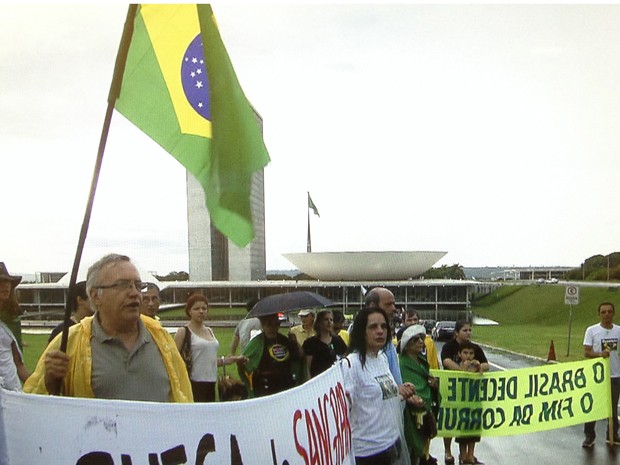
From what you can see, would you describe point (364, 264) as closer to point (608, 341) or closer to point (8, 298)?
point (608, 341)

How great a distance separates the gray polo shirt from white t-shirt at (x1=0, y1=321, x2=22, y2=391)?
1.90 metres

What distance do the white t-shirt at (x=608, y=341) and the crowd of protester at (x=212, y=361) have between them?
5.23ft

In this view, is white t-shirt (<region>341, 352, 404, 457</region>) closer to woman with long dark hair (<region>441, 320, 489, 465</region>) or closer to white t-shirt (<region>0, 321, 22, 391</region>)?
white t-shirt (<region>0, 321, 22, 391</region>)

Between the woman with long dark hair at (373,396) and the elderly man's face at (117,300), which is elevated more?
the elderly man's face at (117,300)

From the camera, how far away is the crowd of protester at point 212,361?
2592 mm

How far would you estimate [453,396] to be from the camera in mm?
6293

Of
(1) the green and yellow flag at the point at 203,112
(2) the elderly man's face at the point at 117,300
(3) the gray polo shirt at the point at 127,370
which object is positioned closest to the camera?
(3) the gray polo shirt at the point at 127,370

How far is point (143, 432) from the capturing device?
228 cm

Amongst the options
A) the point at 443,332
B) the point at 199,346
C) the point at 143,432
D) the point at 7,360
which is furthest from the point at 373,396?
the point at 443,332

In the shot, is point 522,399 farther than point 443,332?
No

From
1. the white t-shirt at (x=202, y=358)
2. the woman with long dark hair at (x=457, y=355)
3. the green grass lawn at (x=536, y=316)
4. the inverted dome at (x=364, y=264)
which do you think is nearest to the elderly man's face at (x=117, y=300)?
the white t-shirt at (x=202, y=358)

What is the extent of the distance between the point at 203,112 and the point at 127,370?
117 centimetres

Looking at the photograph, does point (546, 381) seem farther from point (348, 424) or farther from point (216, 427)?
point (216, 427)

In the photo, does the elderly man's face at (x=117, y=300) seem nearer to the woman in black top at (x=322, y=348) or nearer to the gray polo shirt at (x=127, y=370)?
the gray polo shirt at (x=127, y=370)
